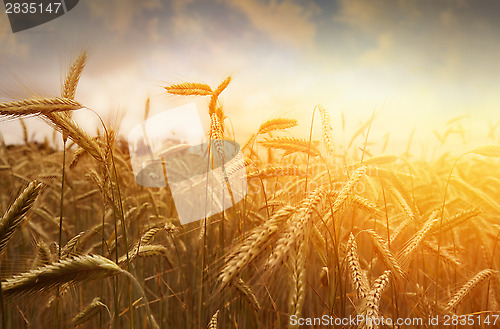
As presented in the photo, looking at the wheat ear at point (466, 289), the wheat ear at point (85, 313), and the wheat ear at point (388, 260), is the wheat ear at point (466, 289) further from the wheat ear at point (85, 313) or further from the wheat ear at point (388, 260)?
the wheat ear at point (85, 313)

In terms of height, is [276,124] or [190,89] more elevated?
[190,89]

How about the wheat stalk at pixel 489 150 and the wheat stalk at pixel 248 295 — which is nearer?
the wheat stalk at pixel 248 295

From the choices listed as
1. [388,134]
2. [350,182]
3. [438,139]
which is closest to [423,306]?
[350,182]

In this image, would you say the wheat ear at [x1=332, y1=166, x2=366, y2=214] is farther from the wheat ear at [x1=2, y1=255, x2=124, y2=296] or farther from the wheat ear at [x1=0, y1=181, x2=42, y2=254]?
the wheat ear at [x1=0, y1=181, x2=42, y2=254]

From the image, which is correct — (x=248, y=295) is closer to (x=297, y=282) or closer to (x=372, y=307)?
(x=297, y=282)

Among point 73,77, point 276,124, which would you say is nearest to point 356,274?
point 276,124

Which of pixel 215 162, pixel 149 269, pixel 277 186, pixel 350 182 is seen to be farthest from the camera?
pixel 149 269

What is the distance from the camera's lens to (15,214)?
102cm

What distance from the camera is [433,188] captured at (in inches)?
122

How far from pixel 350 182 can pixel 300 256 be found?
0.36 m

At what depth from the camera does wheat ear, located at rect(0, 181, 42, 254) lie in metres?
1.00

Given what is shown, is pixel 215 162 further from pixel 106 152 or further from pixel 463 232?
pixel 463 232

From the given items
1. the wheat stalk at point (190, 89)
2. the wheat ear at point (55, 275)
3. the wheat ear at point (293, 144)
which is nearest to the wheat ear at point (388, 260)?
the wheat ear at point (293, 144)

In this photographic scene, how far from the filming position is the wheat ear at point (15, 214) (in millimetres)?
1003
